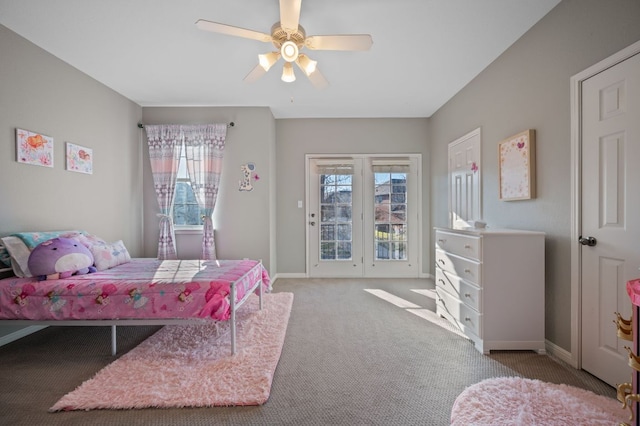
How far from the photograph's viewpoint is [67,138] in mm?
3186

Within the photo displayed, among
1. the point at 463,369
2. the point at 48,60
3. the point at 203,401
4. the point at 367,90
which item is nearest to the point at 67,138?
the point at 48,60

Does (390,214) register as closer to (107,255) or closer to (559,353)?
(559,353)

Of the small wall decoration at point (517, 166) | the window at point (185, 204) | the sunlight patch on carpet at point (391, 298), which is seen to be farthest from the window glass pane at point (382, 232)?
the window at point (185, 204)

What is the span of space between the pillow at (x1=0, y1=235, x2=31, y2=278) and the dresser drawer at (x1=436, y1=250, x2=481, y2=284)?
372 centimetres

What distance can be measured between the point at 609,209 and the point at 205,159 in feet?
14.6

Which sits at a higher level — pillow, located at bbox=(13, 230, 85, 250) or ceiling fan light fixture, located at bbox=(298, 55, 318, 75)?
ceiling fan light fixture, located at bbox=(298, 55, 318, 75)

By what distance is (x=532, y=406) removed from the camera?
169 cm

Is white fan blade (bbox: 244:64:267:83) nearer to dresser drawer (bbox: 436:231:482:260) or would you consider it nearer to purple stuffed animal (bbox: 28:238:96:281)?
purple stuffed animal (bbox: 28:238:96:281)

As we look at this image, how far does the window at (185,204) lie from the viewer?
4469 mm

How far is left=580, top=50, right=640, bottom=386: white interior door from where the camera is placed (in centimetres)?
176

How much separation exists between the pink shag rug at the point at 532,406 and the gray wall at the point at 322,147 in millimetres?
3155

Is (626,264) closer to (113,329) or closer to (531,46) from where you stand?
(531,46)

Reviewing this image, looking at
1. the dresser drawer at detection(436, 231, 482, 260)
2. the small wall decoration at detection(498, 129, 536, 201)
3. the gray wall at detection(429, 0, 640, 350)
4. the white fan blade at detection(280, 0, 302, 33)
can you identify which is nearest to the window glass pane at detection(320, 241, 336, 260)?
the dresser drawer at detection(436, 231, 482, 260)

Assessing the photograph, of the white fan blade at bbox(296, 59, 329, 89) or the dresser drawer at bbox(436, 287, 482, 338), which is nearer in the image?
the dresser drawer at bbox(436, 287, 482, 338)
